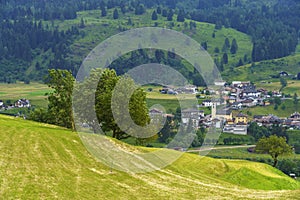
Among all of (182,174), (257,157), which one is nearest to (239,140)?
(257,157)

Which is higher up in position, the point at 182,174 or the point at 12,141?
the point at 12,141

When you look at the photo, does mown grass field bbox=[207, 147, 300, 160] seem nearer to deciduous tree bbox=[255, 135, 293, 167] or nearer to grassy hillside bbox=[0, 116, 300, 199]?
deciduous tree bbox=[255, 135, 293, 167]

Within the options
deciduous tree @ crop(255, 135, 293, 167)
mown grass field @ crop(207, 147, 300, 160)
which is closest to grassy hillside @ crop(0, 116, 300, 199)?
deciduous tree @ crop(255, 135, 293, 167)

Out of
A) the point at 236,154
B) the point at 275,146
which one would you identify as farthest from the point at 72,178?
the point at 236,154

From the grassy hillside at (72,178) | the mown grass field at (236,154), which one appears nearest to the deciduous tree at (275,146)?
the grassy hillside at (72,178)

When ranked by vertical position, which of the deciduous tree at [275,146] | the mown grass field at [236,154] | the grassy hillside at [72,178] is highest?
the grassy hillside at [72,178]

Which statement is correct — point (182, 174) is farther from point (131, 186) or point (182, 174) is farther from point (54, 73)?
point (54, 73)

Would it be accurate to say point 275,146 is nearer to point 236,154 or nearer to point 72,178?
point 72,178

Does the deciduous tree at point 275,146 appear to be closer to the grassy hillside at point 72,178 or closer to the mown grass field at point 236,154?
the grassy hillside at point 72,178
